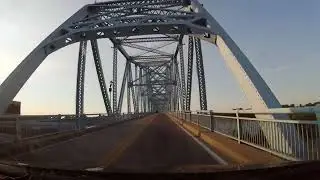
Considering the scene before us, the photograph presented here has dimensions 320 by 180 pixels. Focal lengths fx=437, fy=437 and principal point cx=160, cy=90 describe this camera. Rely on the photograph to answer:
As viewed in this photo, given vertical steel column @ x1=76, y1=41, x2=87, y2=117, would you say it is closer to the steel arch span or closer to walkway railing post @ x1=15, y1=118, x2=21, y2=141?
the steel arch span

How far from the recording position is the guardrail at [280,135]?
8.20 metres

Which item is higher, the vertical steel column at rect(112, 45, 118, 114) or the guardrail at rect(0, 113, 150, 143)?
the vertical steel column at rect(112, 45, 118, 114)

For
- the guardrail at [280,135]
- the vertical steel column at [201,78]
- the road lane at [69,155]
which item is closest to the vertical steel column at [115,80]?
→ the vertical steel column at [201,78]

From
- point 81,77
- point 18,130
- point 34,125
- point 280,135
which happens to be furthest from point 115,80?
point 280,135

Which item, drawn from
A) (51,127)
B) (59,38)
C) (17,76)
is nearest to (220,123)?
(51,127)

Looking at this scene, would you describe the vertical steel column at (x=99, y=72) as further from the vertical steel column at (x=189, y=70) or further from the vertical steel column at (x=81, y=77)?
the vertical steel column at (x=189, y=70)

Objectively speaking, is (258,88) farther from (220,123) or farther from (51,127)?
(51,127)

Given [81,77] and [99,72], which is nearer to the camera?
[81,77]

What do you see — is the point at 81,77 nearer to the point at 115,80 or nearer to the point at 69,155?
the point at 115,80

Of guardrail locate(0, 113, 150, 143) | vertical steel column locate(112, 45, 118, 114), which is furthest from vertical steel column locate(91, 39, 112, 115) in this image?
guardrail locate(0, 113, 150, 143)

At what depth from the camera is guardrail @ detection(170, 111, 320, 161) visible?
8.20 meters

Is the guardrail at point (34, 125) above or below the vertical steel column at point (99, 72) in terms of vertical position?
below

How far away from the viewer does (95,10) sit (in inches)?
1404

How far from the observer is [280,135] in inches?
397
